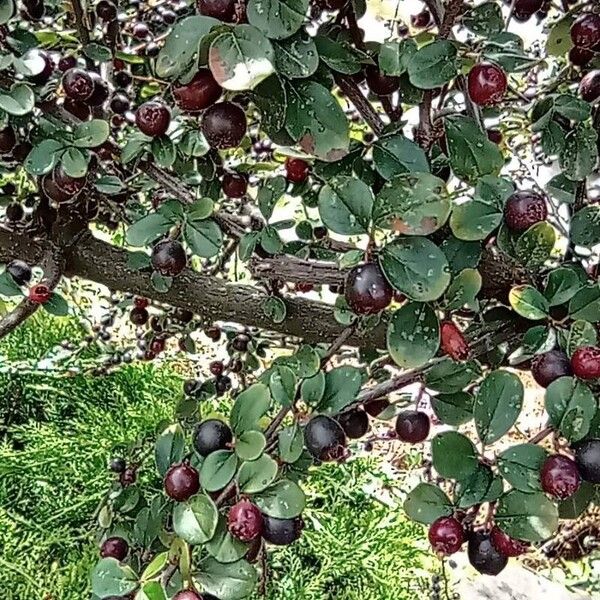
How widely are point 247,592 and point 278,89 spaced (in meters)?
0.28

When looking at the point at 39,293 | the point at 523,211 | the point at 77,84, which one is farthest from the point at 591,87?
the point at 39,293

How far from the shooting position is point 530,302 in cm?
45

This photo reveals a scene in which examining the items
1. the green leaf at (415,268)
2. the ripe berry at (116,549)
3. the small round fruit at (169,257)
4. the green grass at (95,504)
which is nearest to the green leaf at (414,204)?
the green leaf at (415,268)

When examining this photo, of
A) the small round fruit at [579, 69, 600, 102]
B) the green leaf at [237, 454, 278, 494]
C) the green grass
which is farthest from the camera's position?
the green grass

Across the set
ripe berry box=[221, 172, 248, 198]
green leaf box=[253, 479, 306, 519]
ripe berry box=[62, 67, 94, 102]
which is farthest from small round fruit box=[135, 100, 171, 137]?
green leaf box=[253, 479, 306, 519]

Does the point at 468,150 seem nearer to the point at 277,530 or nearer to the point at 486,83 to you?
the point at 486,83

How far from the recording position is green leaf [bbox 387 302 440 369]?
422 millimetres

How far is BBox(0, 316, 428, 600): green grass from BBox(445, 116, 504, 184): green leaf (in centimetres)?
87

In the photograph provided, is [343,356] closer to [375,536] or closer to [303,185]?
[303,185]

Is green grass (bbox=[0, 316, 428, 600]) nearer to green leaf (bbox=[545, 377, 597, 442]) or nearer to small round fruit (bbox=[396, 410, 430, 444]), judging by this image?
small round fruit (bbox=[396, 410, 430, 444])

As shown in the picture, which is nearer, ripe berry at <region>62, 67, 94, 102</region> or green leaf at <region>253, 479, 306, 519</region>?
green leaf at <region>253, 479, 306, 519</region>

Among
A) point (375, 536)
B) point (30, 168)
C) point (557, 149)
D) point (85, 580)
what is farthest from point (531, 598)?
point (30, 168)

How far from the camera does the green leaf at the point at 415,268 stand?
1.28ft

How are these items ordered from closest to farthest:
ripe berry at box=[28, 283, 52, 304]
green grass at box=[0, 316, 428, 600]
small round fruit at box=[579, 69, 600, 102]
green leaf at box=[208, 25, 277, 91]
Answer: green leaf at box=[208, 25, 277, 91] < small round fruit at box=[579, 69, 600, 102] < ripe berry at box=[28, 283, 52, 304] < green grass at box=[0, 316, 428, 600]
